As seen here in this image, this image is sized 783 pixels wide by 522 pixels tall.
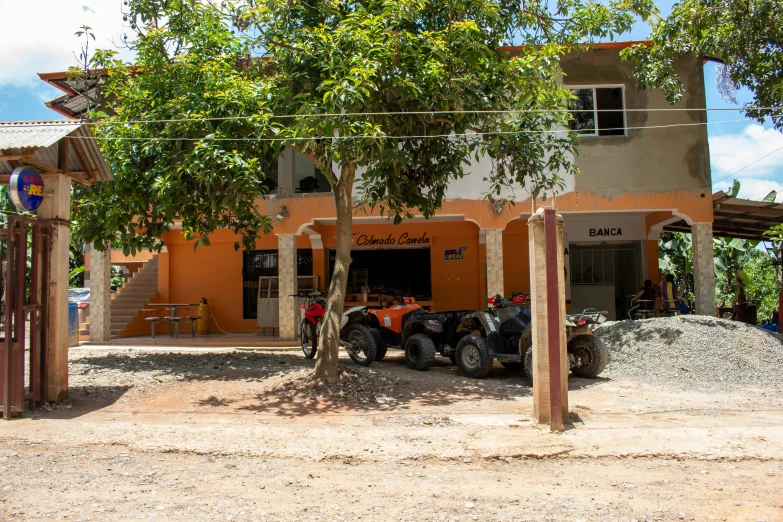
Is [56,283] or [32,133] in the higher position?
[32,133]

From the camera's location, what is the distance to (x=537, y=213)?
6.69 meters

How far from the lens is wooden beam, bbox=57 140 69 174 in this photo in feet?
26.9

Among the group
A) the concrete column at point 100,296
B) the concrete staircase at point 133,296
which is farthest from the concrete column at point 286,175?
the concrete staircase at point 133,296

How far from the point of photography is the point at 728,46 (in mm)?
11875

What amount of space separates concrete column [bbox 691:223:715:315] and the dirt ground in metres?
5.56

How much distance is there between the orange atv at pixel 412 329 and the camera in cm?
1071

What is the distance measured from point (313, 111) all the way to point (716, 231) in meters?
15.3

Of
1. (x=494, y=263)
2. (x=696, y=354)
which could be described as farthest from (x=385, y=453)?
(x=494, y=263)

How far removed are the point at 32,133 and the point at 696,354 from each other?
1077 cm

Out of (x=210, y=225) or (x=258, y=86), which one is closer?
(x=258, y=86)

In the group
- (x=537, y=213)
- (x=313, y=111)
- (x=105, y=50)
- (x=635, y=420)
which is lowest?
(x=635, y=420)

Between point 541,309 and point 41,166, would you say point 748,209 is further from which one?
point 41,166

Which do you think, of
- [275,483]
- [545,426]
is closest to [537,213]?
[545,426]

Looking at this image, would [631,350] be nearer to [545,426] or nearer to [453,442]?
[545,426]
